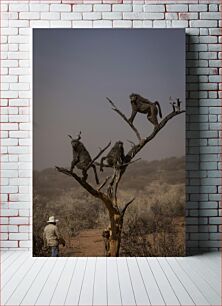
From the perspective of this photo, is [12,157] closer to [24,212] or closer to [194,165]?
[24,212]

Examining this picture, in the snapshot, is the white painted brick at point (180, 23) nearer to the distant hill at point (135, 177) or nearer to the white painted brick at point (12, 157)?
the distant hill at point (135, 177)

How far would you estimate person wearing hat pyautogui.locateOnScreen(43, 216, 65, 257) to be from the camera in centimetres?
577

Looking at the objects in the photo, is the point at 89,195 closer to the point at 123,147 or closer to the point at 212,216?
the point at 123,147

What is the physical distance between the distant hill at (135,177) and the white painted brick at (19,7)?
1.51m

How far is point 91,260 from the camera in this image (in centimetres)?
565

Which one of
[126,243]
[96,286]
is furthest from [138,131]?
[96,286]

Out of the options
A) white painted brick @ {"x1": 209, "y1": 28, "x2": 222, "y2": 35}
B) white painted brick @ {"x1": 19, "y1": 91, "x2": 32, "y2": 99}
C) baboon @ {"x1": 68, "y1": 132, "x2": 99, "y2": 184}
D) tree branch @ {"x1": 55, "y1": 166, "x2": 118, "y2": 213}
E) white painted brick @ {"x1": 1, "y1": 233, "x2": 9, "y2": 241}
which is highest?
white painted brick @ {"x1": 209, "y1": 28, "x2": 222, "y2": 35}

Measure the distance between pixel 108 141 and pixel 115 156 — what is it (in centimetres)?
15

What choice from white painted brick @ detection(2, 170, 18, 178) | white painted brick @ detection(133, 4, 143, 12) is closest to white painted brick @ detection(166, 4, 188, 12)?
white painted brick @ detection(133, 4, 143, 12)

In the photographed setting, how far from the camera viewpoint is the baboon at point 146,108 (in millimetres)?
5812

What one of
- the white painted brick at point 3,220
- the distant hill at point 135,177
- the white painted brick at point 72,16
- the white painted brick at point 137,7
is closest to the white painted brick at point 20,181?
the distant hill at point 135,177

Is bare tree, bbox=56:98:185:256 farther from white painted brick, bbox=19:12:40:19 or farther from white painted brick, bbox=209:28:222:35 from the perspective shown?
white painted brick, bbox=19:12:40:19

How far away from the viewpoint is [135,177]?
19.1 feet

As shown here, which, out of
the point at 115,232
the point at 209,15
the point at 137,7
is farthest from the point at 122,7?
the point at 115,232
